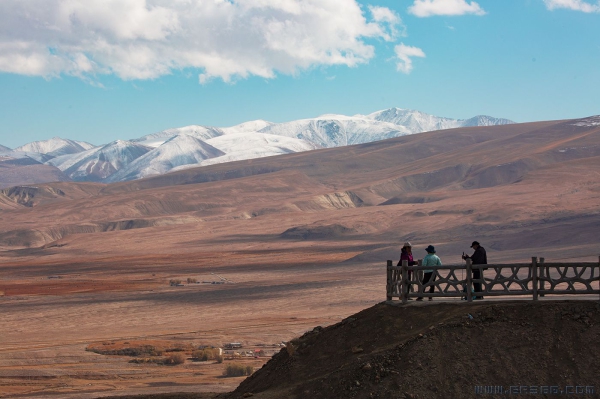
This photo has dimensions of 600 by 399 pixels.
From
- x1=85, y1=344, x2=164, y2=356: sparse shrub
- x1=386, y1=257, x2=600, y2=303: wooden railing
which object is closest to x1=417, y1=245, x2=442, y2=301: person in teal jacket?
x1=386, y1=257, x2=600, y2=303: wooden railing

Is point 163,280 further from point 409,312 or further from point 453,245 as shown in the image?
point 409,312

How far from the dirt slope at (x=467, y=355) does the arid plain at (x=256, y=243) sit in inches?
382

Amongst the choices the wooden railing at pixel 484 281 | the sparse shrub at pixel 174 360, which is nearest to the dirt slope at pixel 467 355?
the wooden railing at pixel 484 281

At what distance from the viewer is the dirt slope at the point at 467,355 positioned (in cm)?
1115

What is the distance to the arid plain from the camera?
3181 cm

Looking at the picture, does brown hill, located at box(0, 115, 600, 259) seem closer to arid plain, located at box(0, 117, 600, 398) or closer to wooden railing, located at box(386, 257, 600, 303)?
arid plain, located at box(0, 117, 600, 398)

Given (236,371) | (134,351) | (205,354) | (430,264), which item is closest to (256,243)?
(134,351)

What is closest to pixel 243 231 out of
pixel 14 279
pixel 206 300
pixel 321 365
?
pixel 14 279

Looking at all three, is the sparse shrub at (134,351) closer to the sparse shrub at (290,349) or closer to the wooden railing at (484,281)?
the sparse shrub at (290,349)

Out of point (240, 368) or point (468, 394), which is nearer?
point (468, 394)

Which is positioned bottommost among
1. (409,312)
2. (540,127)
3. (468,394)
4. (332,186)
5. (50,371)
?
(50,371)

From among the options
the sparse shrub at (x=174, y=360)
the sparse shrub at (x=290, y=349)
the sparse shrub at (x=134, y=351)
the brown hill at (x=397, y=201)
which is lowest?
the sparse shrub at (x=174, y=360)

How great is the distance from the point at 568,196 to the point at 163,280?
5463 cm

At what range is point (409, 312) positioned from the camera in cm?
1327
